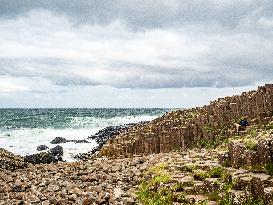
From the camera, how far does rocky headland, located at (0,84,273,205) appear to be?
14.3 metres

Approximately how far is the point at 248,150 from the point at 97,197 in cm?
569

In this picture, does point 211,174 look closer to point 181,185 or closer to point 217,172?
point 217,172

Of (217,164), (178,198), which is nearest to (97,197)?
(178,198)

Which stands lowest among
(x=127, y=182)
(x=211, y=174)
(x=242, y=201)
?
(x=127, y=182)

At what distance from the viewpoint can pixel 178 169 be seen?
18438mm

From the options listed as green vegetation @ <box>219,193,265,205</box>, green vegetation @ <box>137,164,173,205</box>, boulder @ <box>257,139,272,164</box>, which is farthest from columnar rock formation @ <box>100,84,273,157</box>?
green vegetation @ <box>219,193,265,205</box>

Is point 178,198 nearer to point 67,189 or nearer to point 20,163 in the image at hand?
point 67,189

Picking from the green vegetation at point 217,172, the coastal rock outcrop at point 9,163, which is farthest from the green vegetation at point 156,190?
the coastal rock outcrop at point 9,163

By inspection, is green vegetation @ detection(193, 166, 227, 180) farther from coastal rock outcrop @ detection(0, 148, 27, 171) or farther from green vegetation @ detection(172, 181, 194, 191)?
coastal rock outcrop @ detection(0, 148, 27, 171)

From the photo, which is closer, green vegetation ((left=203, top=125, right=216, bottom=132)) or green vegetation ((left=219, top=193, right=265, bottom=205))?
green vegetation ((left=219, top=193, right=265, bottom=205))

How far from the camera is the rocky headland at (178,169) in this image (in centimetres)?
1433

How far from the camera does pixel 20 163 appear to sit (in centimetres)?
2797

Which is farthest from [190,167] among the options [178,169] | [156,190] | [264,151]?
[264,151]

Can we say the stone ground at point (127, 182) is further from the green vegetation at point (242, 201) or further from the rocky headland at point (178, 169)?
the green vegetation at point (242, 201)
